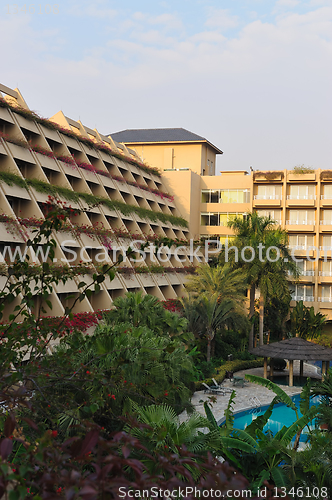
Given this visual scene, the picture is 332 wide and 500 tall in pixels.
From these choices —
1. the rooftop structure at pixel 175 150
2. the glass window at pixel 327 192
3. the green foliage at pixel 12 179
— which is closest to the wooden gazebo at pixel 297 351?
the green foliage at pixel 12 179

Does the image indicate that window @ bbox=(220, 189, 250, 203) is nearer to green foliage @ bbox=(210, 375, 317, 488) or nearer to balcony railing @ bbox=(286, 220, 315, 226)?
balcony railing @ bbox=(286, 220, 315, 226)

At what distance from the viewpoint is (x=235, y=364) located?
31766 mm

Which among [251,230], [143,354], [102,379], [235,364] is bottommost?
[235,364]

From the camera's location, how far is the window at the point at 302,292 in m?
44.6

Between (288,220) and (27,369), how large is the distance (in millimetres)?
42850

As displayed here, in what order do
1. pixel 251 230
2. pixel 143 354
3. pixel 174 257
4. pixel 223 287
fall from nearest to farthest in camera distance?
pixel 143 354 < pixel 223 287 < pixel 251 230 < pixel 174 257

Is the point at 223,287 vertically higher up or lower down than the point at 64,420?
higher up

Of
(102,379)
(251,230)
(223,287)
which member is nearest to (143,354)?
(102,379)

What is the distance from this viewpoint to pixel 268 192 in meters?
45.5

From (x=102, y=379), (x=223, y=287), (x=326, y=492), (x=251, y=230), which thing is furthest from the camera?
(x=251, y=230)

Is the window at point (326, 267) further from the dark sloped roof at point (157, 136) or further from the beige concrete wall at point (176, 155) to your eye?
the dark sloped roof at point (157, 136)

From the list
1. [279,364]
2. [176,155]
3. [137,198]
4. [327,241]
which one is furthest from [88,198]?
[327,241]

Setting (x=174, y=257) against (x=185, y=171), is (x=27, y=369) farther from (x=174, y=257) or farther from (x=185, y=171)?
(x=185, y=171)

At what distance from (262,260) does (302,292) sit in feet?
43.3
